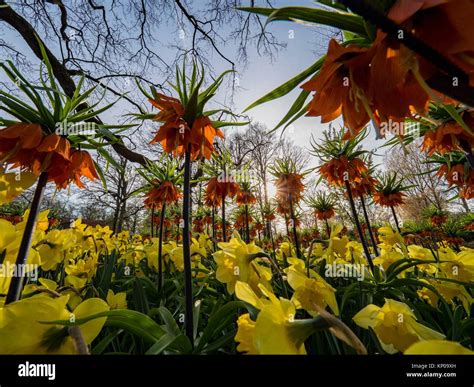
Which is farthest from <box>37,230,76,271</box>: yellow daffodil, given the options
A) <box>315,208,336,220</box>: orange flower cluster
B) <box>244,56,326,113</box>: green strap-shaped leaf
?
<box>315,208,336,220</box>: orange flower cluster

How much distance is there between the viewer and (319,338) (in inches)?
33.6

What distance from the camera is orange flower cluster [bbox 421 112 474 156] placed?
1.02 m

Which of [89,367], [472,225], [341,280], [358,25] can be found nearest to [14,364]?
[89,367]

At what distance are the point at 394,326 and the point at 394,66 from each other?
472 mm

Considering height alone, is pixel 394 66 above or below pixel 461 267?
above

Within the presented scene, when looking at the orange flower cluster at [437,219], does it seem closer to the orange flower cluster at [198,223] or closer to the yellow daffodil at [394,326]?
the orange flower cluster at [198,223]

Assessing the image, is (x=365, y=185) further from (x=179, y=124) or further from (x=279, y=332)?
(x=279, y=332)

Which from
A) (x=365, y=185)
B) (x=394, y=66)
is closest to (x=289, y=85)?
(x=394, y=66)

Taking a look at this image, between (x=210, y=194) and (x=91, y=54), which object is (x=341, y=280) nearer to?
(x=210, y=194)

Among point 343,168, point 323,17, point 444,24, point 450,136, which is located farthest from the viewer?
point 343,168

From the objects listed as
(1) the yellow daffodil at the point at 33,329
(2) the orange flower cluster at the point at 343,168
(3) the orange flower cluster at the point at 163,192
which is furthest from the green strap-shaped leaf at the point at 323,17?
(2) the orange flower cluster at the point at 343,168

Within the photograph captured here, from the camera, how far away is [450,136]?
1123 mm

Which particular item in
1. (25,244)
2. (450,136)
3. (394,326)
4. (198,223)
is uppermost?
(198,223)

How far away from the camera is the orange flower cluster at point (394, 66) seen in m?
0.30
